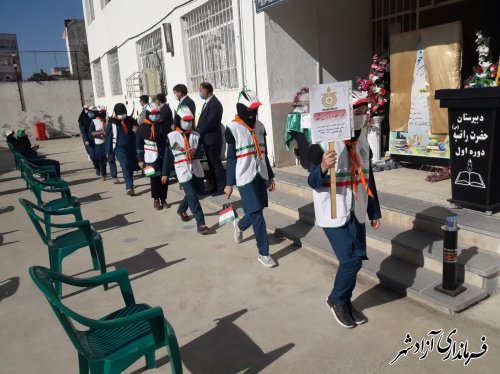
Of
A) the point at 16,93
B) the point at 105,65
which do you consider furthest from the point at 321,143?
the point at 16,93

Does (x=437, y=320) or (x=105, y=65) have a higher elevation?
(x=105, y=65)

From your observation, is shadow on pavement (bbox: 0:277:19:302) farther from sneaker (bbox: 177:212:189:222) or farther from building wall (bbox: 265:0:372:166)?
building wall (bbox: 265:0:372:166)

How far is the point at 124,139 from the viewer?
324 inches

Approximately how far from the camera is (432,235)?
167 inches

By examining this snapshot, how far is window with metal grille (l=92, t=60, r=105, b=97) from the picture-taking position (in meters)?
20.2

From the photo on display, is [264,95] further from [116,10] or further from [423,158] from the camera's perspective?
[116,10]

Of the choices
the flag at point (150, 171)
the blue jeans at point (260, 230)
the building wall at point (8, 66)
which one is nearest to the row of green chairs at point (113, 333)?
the blue jeans at point (260, 230)

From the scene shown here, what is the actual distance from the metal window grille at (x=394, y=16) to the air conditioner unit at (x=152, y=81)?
251 inches

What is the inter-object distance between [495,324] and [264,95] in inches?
215

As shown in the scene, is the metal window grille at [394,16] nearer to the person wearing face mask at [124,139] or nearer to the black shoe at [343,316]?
the person wearing face mask at [124,139]

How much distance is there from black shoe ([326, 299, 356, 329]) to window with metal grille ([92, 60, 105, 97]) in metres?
19.5

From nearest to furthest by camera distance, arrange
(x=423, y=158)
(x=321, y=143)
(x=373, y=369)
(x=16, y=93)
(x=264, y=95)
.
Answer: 1. (x=373, y=369)
2. (x=321, y=143)
3. (x=423, y=158)
4. (x=264, y=95)
5. (x=16, y=93)

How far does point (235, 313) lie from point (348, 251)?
3.83 feet

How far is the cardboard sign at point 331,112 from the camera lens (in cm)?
278
